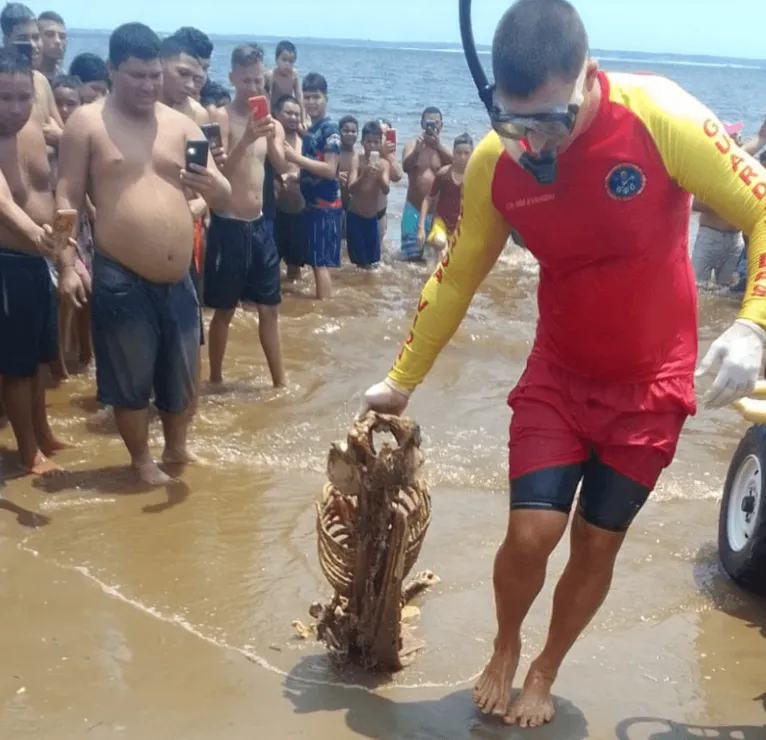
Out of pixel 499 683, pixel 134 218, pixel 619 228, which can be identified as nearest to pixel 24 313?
pixel 134 218

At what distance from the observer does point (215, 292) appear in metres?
6.47

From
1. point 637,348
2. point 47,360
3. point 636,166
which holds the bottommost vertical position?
point 47,360

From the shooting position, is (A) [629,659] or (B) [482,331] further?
(B) [482,331]

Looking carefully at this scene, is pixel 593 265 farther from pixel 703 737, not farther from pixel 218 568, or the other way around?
pixel 218 568

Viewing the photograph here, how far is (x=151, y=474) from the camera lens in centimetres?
510

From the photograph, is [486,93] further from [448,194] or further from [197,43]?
[448,194]

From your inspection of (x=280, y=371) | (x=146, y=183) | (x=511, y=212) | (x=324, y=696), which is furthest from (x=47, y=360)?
(x=511, y=212)

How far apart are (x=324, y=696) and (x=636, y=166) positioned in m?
1.82

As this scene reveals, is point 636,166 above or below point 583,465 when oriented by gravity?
above

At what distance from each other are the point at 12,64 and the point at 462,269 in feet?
8.51

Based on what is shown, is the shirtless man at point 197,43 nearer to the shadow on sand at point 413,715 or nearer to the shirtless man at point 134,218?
the shirtless man at point 134,218

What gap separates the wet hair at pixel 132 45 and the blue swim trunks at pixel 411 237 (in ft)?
22.9

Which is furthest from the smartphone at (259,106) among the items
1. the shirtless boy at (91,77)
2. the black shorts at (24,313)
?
the shirtless boy at (91,77)

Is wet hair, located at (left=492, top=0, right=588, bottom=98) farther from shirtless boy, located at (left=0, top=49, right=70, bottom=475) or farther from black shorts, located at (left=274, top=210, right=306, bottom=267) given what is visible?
black shorts, located at (left=274, top=210, right=306, bottom=267)
